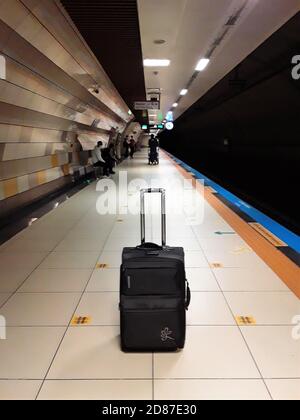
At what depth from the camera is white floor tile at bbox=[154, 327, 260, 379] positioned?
2199 millimetres

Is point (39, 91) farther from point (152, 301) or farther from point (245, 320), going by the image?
point (245, 320)

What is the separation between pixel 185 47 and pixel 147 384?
24.3 feet

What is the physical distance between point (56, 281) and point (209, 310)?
1.50m

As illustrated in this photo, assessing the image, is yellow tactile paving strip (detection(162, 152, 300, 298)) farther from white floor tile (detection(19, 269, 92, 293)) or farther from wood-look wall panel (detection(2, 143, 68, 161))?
wood-look wall panel (detection(2, 143, 68, 161))

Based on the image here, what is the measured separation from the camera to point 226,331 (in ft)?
8.78

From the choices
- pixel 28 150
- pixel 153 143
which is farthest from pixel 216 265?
pixel 153 143

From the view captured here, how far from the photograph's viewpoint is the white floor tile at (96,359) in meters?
2.21

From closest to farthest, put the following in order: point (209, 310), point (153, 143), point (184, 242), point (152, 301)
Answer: point (152, 301) → point (209, 310) → point (184, 242) → point (153, 143)

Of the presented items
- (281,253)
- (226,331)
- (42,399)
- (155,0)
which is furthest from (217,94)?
(42,399)

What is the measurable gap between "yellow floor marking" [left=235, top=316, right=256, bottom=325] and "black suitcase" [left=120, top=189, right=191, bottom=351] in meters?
0.63

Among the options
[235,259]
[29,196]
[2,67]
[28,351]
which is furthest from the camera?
[29,196]

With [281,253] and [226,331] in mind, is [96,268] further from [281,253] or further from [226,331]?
[281,253]

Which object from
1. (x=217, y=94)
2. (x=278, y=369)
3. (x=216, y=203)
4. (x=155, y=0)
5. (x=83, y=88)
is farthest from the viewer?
(x=217, y=94)

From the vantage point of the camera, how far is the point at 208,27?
650 cm
